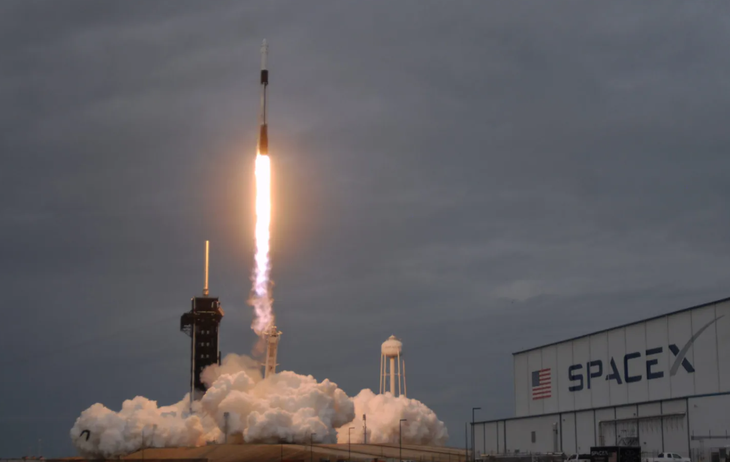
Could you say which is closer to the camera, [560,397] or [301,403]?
[560,397]

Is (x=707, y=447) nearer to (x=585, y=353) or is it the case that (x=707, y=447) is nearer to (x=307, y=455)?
(x=585, y=353)

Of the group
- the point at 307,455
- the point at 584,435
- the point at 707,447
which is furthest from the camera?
the point at 307,455

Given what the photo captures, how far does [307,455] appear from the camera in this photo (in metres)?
113

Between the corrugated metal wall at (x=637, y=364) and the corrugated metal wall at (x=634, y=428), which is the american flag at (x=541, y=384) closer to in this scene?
the corrugated metal wall at (x=637, y=364)

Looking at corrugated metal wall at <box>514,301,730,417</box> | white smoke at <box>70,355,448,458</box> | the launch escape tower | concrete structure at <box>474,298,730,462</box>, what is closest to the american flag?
concrete structure at <box>474,298,730,462</box>

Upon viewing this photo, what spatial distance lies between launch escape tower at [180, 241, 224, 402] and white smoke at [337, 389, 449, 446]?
21.7 m

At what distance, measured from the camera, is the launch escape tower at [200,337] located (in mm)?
135250

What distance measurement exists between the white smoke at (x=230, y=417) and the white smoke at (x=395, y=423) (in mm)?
7469

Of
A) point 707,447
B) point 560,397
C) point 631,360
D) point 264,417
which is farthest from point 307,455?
point 707,447

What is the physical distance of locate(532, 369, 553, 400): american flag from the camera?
10600 cm

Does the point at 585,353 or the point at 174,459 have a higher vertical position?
the point at 585,353

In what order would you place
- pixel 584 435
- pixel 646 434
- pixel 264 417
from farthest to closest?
1. pixel 264 417
2. pixel 584 435
3. pixel 646 434

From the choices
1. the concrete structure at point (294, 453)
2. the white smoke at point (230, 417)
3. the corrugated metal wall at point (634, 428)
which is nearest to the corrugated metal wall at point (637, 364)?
the corrugated metal wall at point (634, 428)

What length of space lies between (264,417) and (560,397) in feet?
128
